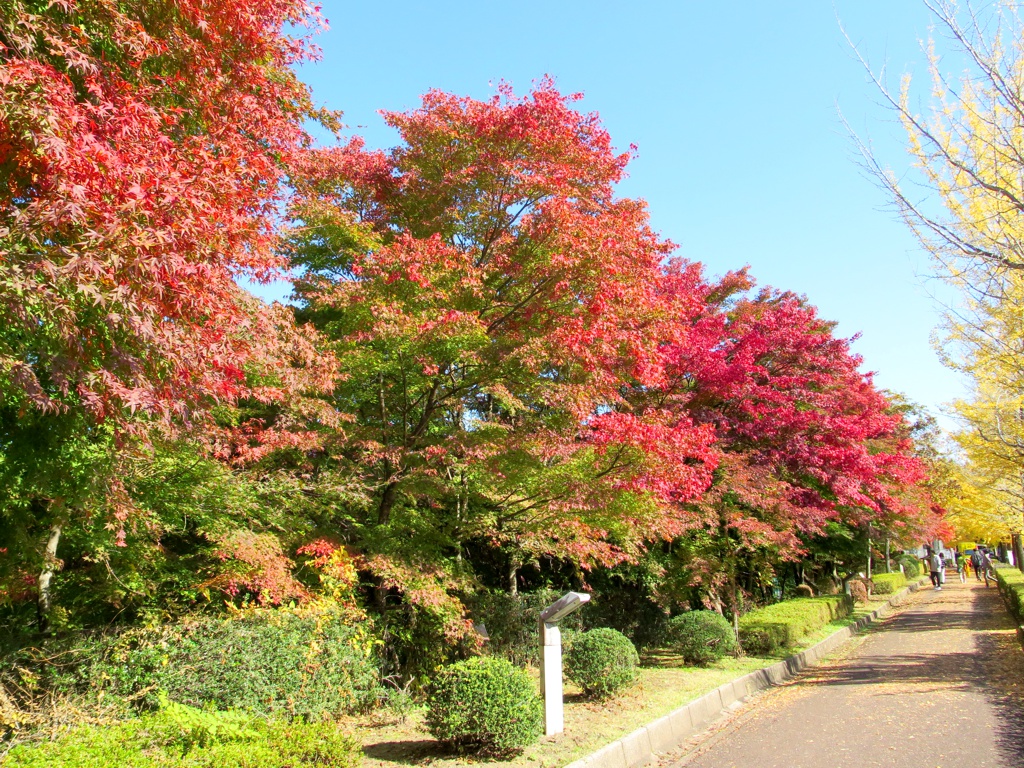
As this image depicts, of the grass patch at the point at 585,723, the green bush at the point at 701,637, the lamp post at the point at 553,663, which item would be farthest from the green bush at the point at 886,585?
the lamp post at the point at 553,663

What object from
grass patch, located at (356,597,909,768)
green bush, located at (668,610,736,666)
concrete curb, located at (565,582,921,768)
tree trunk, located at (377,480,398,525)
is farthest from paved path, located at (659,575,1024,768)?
tree trunk, located at (377,480,398,525)

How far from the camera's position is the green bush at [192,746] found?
3926 millimetres

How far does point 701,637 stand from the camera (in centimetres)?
1151

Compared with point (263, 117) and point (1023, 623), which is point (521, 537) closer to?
point (263, 117)

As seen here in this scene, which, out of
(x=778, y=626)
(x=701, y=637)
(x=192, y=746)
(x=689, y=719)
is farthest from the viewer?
(x=778, y=626)

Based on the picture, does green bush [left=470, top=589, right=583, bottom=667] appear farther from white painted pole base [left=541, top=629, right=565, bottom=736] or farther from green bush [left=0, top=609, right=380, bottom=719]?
white painted pole base [left=541, top=629, right=565, bottom=736]

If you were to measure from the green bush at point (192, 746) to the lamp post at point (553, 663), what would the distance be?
7.79 ft

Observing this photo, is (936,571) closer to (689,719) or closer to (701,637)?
(701,637)

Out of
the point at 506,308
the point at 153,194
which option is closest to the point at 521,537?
the point at 506,308

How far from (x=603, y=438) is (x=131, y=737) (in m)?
5.41

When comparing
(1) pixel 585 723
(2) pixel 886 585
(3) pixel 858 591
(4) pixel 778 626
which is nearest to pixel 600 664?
(1) pixel 585 723

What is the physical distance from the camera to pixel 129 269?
335 cm

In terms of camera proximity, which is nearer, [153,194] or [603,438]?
Answer: [153,194]

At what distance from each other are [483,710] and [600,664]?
2.91m
